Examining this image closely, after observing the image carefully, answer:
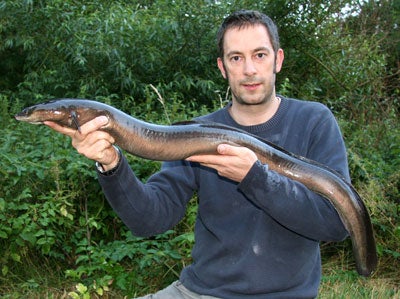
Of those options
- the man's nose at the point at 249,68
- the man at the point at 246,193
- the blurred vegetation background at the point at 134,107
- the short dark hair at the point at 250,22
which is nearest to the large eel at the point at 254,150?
the man at the point at 246,193

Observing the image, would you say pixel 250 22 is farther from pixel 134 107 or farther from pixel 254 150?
pixel 134 107

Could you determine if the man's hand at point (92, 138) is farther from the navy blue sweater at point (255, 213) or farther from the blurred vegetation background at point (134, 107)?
the blurred vegetation background at point (134, 107)

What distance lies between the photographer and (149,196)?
91.6 inches

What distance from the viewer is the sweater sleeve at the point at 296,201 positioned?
81.1 inches

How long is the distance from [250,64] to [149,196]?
786 millimetres

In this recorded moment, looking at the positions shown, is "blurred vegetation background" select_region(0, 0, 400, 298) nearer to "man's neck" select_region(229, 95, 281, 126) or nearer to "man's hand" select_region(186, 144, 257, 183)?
"man's neck" select_region(229, 95, 281, 126)

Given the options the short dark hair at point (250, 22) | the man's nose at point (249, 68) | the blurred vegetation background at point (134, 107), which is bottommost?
the blurred vegetation background at point (134, 107)

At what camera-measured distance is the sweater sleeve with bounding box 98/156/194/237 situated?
2.20 metres

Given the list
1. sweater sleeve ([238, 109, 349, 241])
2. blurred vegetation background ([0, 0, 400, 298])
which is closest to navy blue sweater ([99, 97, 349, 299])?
sweater sleeve ([238, 109, 349, 241])

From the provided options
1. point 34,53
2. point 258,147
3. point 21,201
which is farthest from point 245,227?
point 34,53

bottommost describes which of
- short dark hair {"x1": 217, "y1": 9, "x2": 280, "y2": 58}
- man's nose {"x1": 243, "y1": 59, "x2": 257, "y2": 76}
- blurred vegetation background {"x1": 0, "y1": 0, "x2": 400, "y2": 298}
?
blurred vegetation background {"x1": 0, "y1": 0, "x2": 400, "y2": 298}

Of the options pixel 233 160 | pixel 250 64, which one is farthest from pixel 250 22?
pixel 233 160

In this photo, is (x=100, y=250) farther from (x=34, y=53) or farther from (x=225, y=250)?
(x=34, y=53)

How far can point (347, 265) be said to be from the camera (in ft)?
13.5
